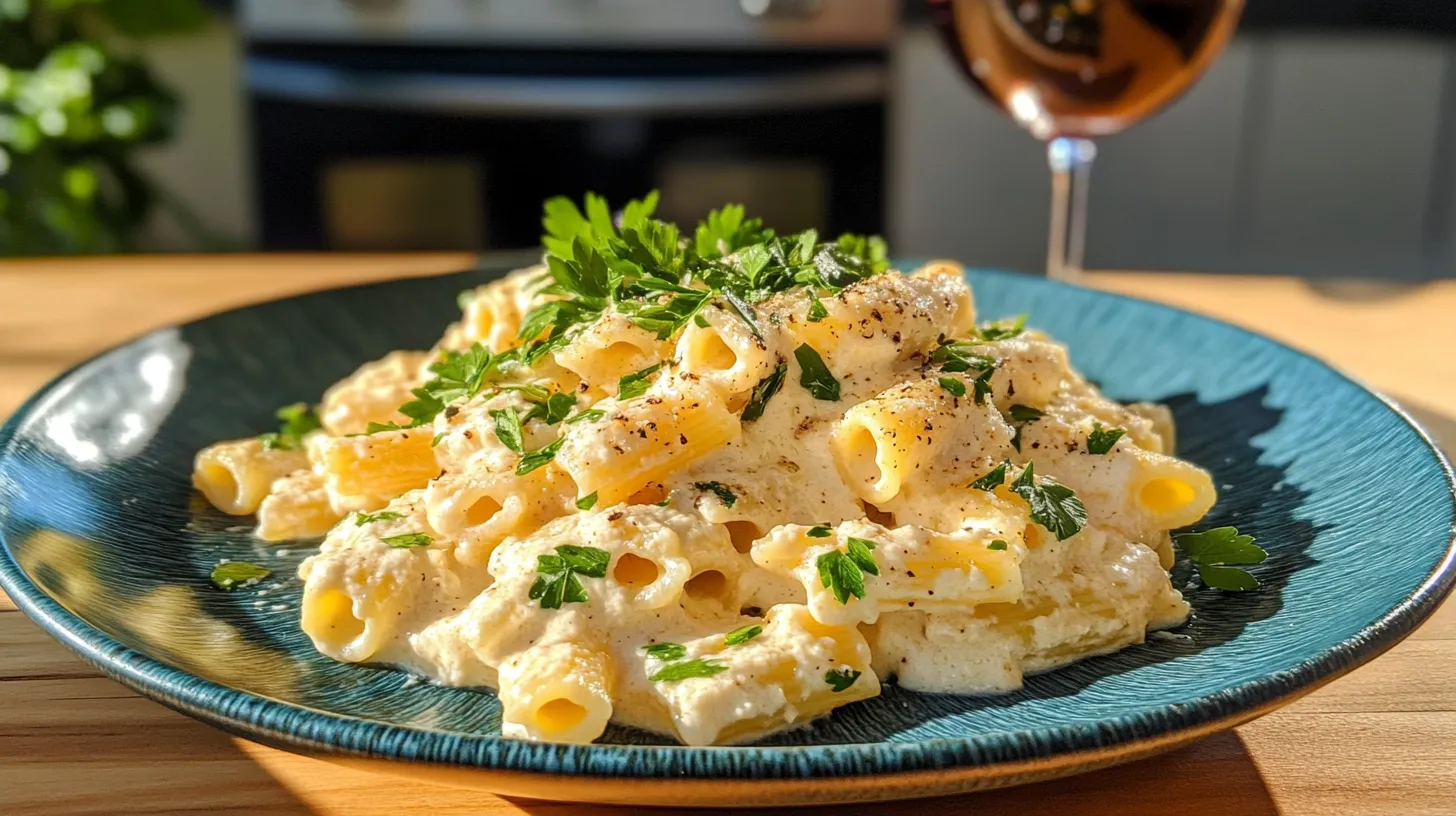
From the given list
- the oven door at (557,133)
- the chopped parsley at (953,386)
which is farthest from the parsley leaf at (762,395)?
the oven door at (557,133)

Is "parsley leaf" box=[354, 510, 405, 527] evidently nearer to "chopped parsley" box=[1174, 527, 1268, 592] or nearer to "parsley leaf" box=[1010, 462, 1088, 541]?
"parsley leaf" box=[1010, 462, 1088, 541]

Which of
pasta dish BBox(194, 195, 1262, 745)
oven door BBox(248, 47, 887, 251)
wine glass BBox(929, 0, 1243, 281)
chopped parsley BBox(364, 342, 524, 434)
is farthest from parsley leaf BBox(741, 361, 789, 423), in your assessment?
oven door BBox(248, 47, 887, 251)

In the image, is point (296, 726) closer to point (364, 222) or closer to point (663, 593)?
point (663, 593)

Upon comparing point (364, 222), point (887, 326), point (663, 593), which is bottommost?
point (364, 222)

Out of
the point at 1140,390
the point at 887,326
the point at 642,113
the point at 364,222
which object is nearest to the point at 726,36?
the point at 642,113

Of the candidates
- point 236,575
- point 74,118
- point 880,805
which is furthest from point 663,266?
point 74,118

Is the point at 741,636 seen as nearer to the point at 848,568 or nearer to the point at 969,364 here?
the point at 848,568

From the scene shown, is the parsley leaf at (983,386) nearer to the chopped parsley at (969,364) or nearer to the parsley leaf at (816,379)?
the chopped parsley at (969,364)
